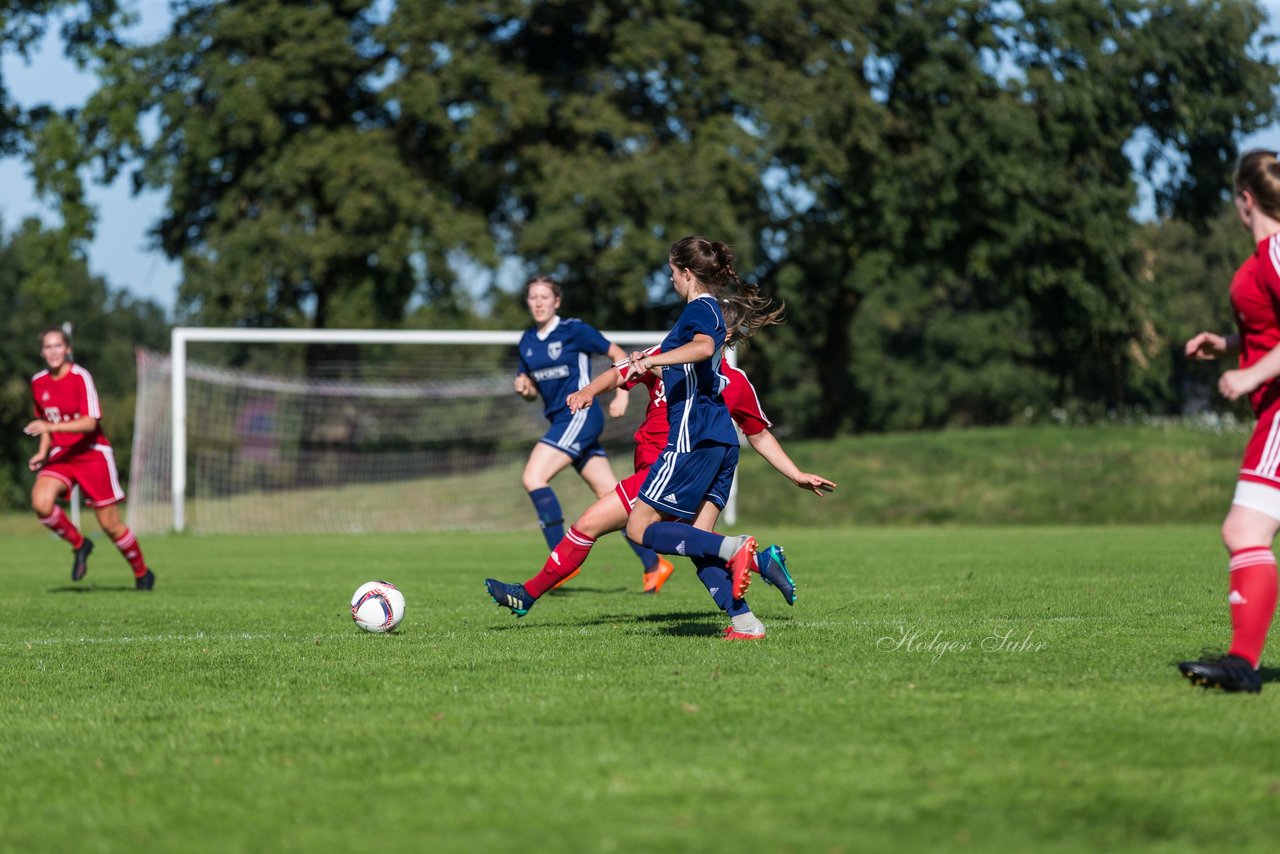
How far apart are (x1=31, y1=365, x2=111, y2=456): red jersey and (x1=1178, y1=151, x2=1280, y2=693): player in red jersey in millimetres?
9117

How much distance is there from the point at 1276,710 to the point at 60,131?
93.3ft

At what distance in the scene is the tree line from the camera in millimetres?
28531

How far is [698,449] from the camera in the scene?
726cm

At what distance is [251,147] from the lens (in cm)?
3000

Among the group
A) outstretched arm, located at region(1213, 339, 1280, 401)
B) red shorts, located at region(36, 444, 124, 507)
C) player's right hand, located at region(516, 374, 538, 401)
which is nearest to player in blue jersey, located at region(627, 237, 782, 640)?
outstretched arm, located at region(1213, 339, 1280, 401)

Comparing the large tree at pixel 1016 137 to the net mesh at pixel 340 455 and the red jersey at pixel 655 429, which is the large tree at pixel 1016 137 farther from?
the red jersey at pixel 655 429

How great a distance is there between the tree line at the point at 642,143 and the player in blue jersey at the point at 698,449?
20.7 meters

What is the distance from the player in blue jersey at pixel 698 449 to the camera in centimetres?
715

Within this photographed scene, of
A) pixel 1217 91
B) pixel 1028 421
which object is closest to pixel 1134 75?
pixel 1217 91

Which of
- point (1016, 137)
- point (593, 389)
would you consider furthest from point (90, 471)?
point (1016, 137)

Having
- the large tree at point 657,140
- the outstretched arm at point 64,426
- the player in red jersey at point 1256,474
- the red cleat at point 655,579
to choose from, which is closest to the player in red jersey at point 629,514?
the player in red jersey at point 1256,474

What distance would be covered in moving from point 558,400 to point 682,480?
433cm

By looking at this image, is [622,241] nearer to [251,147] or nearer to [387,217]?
[387,217]

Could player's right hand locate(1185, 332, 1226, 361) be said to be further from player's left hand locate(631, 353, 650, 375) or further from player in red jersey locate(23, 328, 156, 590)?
player in red jersey locate(23, 328, 156, 590)
